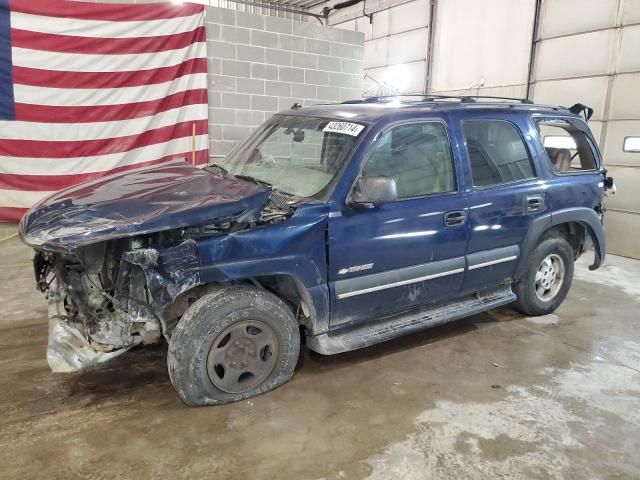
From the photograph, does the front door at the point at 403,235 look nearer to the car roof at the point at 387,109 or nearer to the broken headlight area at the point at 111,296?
the car roof at the point at 387,109

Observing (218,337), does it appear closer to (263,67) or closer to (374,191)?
(374,191)

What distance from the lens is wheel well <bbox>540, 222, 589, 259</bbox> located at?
4.41m

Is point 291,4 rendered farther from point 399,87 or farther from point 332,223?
point 332,223

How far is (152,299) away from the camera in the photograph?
263 centimetres

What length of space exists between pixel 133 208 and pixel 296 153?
4.23ft

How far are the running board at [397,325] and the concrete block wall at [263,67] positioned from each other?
4685mm

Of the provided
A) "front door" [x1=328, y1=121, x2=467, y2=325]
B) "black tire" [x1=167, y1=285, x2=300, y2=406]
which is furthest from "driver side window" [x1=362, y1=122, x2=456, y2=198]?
"black tire" [x1=167, y1=285, x2=300, y2=406]

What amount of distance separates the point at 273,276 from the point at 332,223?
50cm

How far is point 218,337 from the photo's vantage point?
283 cm

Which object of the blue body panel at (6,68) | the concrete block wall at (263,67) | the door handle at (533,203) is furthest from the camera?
the concrete block wall at (263,67)

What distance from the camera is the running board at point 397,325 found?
3.20 metres

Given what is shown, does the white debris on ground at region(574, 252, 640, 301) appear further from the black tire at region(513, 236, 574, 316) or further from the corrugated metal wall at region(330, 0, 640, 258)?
the black tire at region(513, 236, 574, 316)

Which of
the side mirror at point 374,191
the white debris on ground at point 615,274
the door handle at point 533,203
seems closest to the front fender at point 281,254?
the side mirror at point 374,191

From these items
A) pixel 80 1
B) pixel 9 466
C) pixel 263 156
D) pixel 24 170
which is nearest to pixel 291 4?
pixel 80 1
